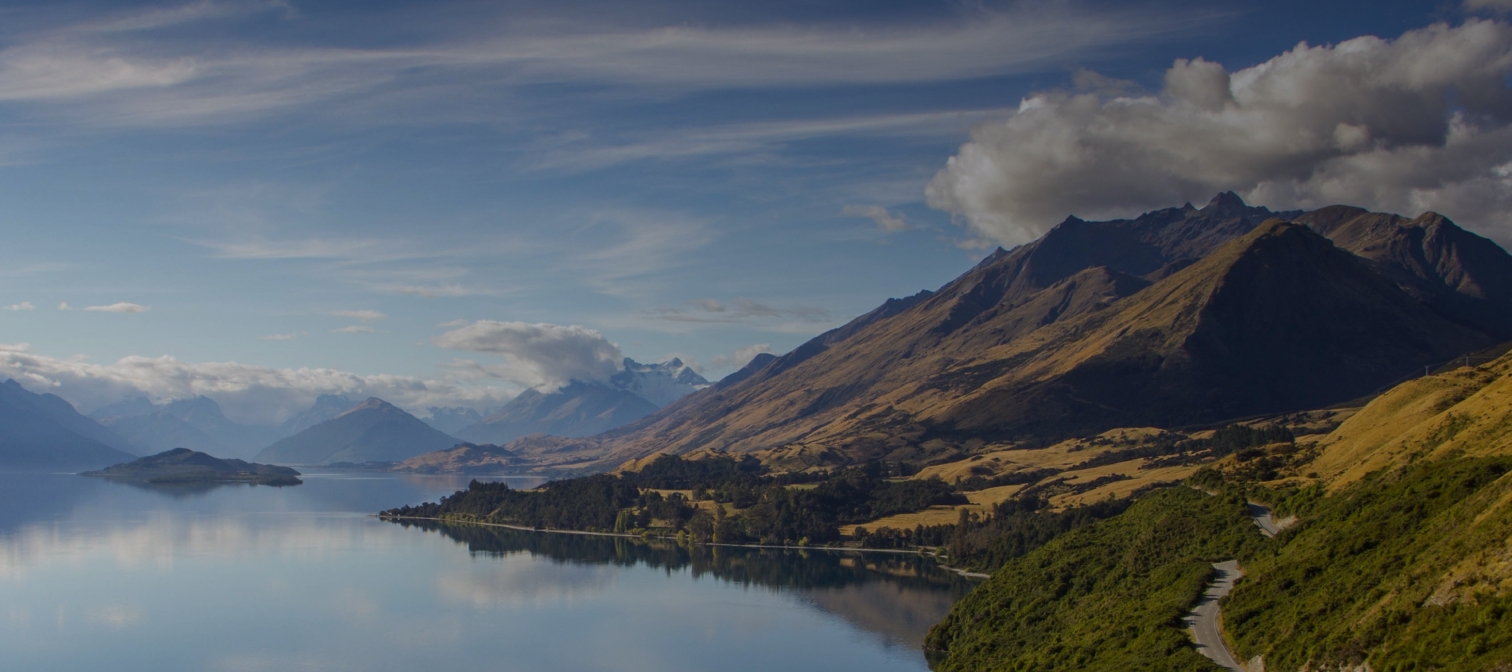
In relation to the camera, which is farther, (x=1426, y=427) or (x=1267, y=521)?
(x=1267, y=521)

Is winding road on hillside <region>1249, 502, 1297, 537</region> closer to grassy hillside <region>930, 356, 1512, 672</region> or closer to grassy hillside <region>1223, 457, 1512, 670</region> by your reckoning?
grassy hillside <region>930, 356, 1512, 672</region>

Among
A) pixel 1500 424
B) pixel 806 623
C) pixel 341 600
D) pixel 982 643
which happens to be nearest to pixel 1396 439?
pixel 1500 424

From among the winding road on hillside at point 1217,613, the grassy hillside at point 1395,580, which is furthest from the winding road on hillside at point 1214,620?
the grassy hillside at point 1395,580

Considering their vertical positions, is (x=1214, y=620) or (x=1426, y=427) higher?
(x=1426, y=427)

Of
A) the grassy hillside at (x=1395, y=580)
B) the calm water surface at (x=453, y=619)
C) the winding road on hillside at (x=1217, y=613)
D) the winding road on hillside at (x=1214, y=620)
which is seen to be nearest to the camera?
the grassy hillside at (x=1395, y=580)

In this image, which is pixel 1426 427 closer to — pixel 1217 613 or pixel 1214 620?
pixel 1217 613

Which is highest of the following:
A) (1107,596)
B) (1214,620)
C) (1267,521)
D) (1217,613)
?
(1267,521)

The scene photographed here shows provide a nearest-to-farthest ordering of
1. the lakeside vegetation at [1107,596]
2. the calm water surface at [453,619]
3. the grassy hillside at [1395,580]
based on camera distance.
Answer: the grassy hillside at [1395,580] → the lakeside vegetation at [1107,596] → the calm water surface at [453,619]

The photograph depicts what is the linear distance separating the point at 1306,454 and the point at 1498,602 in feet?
260

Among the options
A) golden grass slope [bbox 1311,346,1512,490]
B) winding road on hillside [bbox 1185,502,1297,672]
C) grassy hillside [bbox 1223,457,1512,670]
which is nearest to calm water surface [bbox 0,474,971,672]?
winding road on hillside [bbox 1185,502,1297,672]

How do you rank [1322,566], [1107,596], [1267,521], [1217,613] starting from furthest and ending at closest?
[1267,521]
[1107,596]
[1217,613]
[1322,566]

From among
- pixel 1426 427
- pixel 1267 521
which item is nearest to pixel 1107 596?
pixel 1267 521

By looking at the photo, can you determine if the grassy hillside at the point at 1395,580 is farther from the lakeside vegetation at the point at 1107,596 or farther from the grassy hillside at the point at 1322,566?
the lakeside vegetation at the point at 1107,596

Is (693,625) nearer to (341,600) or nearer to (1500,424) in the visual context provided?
(341,600)
